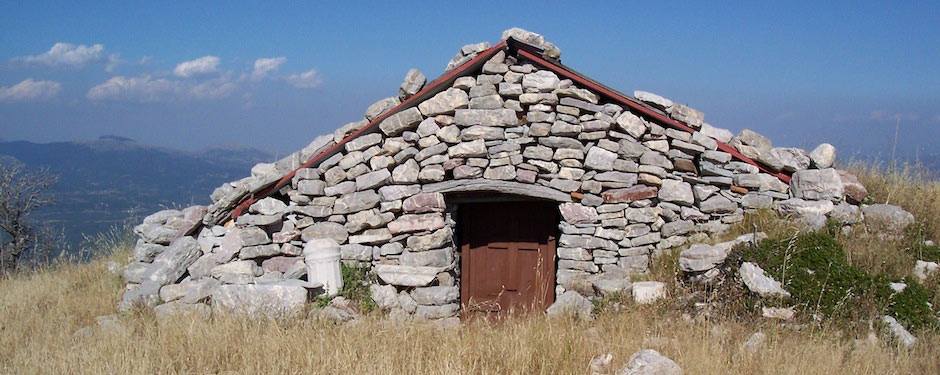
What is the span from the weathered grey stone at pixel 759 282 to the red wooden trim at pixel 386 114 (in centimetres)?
391

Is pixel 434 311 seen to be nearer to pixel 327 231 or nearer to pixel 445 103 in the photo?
pixel 327 231

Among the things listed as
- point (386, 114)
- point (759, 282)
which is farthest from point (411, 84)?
point (759, 282)

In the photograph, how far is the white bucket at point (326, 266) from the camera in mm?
7891

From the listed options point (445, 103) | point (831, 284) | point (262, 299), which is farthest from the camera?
point (445, 103)

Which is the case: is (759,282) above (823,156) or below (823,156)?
below

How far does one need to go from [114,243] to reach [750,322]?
10079 millimetres

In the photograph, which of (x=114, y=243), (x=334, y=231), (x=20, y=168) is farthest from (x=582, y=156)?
(x=20, y=168)

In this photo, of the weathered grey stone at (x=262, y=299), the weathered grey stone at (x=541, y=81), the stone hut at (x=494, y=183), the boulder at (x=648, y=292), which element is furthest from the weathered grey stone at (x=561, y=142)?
the weathered grey stone at (x=262, y=299)

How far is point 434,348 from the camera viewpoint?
567 cm

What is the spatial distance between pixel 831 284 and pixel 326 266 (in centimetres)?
557

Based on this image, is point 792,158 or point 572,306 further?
point 792,158

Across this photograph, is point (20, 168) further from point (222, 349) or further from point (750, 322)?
point (750, 322)

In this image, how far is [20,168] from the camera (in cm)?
1500

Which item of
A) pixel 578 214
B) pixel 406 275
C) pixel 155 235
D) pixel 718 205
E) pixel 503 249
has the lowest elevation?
pixel 406 275
